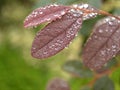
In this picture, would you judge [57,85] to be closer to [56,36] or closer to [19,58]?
[56,36]

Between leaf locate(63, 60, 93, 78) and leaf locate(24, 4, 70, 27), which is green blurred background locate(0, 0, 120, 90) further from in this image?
leaf locate(24, 4, 70, 27)

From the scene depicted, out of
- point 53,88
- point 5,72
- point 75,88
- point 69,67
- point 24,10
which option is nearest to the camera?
point 53,88

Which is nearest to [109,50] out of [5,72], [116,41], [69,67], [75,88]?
[116,41]

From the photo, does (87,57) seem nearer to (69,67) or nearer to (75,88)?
(69,67)

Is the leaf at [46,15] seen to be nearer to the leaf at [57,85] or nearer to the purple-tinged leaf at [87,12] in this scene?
the purple-tinged leaf at [87,12]

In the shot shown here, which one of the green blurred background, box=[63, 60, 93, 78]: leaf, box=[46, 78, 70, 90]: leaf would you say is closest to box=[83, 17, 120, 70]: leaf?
box=[46, 78, 70, 90]: leaf
